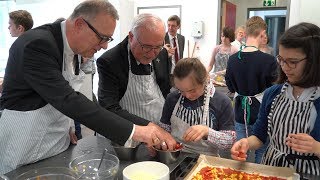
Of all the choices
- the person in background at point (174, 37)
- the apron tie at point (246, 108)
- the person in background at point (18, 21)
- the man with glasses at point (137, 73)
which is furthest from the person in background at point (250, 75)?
the person in background at point (18, 21)

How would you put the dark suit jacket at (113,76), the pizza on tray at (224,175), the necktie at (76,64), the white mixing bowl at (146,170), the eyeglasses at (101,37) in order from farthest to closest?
the dark suit jacket at (113,76)
the necktie at (76,64)
the eyeglasses at (101,37)
the pizza on tray at (224,175)
the white mixing bowl at (146,170)

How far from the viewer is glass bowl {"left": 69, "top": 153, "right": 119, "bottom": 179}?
1.03 meters

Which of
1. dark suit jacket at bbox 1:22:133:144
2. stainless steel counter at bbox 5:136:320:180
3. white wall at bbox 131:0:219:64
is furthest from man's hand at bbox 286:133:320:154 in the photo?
white wall at bbox 131:0:219:64

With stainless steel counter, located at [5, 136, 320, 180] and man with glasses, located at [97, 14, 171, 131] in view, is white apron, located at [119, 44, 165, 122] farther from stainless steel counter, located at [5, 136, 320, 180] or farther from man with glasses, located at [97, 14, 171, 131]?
stainless steel counter, located at [5, 136, 320, 180]

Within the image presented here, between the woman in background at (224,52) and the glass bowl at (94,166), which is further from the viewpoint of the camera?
the woman in background at (224,52)

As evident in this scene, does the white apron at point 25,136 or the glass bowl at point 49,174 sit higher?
the white apron at point 25,136

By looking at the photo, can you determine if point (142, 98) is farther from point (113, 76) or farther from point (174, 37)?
point (174, 37)

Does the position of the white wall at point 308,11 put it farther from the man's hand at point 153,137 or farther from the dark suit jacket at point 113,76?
the man's hand at point 153,137

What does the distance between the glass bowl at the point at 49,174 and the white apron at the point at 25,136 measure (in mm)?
168

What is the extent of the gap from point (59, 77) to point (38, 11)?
13.4 ft

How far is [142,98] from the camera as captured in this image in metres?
1.67

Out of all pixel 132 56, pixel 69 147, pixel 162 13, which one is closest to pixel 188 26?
pixel 162 13

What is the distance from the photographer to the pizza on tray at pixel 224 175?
1.13 metres

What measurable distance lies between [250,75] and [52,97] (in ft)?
5.73
